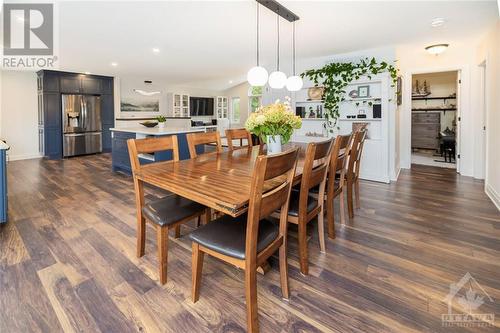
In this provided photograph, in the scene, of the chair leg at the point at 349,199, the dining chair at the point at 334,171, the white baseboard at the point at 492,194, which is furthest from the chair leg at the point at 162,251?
the white baseboard at the point at 492,194

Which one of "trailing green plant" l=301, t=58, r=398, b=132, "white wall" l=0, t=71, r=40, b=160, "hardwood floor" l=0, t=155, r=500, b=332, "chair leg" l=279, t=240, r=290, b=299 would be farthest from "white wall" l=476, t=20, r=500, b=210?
"white wall" l=0, t=71, r=40, b=160

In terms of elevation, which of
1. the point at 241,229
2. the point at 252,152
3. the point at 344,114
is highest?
the point at 344,114

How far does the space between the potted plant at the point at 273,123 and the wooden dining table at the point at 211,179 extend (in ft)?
0.83

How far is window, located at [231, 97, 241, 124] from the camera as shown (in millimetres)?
11525

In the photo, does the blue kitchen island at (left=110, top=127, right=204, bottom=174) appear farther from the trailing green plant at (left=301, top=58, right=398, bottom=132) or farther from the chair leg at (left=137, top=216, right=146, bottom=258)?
the trailing green plant at (left=301, top=58, right=398, bottom=132)

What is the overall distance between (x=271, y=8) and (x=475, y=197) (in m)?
3.57

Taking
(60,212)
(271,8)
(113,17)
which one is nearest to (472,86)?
(271,8)

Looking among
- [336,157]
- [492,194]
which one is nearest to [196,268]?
[336,157]

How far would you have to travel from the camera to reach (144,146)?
2.12 meters

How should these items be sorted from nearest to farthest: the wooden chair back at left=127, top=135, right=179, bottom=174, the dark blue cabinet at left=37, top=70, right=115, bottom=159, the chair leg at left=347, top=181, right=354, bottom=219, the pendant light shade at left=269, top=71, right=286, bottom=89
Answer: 1. the wooden chair back at left=127, top=135, right=179, bottom=174
2. the chair leg at left=347, top=181, right=354, bottom=219
3. the pendant light shade at left=269, top=71, right=286, bottom=89
4. the dark blue cabinet at left=37, top=70, right=115, bottom=159

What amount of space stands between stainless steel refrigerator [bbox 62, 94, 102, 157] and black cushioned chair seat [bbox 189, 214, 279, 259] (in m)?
7.24

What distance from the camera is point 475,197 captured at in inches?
144

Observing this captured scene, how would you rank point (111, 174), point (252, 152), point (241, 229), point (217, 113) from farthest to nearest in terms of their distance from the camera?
point (217, 113), point (111, 174), point (252, 152), point (241, 229)

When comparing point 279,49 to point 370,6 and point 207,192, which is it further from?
point 207,192
